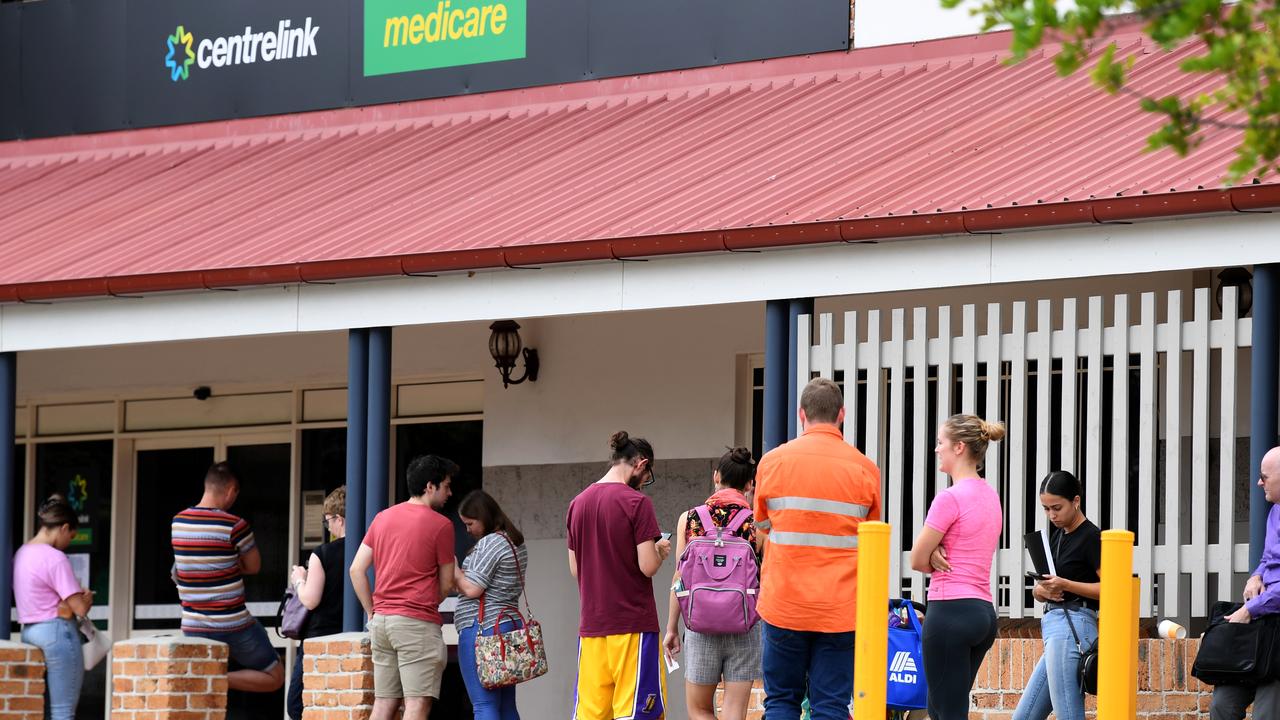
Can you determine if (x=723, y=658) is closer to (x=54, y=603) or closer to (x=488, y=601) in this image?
(x=488, y=601)

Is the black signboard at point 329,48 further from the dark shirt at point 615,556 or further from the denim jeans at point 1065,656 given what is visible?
the denim jeans at point 1065,656

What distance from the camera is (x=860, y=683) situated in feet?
24.6

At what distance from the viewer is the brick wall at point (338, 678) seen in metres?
10.6

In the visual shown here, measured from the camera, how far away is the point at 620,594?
9328 millimetres

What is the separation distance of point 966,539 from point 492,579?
3054 millimetres

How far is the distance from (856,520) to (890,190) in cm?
263

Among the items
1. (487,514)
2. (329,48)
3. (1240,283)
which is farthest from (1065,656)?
(329,48)

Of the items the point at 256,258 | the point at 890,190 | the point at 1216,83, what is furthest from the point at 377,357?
the point at 1216,83

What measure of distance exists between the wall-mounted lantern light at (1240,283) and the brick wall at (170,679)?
19.1 feet

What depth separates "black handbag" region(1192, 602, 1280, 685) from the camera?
7887 millimetres

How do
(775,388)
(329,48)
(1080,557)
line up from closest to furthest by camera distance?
(1080,557) → (775,388) → (329,48)

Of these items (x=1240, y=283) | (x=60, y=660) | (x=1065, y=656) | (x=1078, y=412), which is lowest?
(x=60, y=660)

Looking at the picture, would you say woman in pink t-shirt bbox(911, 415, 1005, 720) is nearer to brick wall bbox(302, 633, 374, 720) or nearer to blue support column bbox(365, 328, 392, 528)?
brick wall bbox(302, 633, 374, 720)

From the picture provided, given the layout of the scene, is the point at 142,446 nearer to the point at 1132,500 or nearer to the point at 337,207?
the point at 337,207
